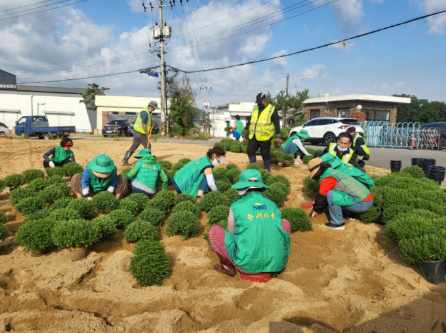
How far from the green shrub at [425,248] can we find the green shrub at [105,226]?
3.07m

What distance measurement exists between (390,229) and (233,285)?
77.8 inches

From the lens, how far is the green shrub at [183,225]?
450cm

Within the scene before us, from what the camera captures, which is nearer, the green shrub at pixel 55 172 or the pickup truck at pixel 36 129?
the green shrub at pixel 55 172

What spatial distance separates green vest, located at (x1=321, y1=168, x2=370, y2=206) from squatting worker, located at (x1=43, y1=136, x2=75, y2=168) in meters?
5.38

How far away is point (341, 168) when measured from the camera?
16.9 feet

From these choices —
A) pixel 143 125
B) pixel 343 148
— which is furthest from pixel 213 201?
pixel 143 125

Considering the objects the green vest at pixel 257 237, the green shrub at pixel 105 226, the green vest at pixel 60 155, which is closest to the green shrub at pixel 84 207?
the green shrub at pixel 105 226

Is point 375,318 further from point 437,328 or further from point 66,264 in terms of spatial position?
point 66,264

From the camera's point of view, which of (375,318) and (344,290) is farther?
(344,290)

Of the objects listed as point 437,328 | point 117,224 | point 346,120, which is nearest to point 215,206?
point 117,224

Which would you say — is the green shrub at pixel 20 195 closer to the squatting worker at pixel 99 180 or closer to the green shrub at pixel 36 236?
the squatting worker at pixel 99 180

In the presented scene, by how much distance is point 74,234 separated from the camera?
12.6 feet

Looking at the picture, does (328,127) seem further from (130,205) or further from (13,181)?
(130,205)

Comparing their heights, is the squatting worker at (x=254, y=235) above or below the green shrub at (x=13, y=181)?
above
